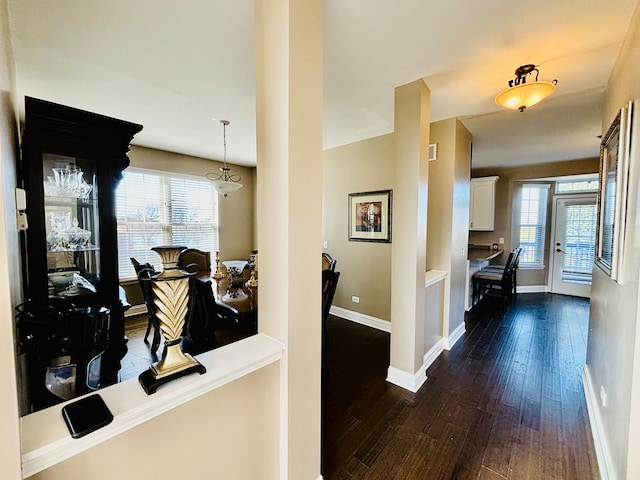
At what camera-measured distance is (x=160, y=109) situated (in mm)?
2971

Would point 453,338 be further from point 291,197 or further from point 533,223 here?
point 533,223

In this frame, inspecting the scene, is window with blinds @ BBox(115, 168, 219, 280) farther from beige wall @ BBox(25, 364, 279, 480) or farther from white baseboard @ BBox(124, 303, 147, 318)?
beige wall @ BBox(25, 364, 279, 480)

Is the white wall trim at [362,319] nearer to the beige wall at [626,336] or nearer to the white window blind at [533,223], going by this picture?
the beige wall at [626,336]

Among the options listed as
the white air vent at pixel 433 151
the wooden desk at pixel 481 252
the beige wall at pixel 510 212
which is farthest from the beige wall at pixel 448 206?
the beige wall at pixel 510 212

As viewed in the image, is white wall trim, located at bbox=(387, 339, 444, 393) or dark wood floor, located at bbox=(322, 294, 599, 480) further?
white wall trim, located at bbox=(387, 339, 444, 393)

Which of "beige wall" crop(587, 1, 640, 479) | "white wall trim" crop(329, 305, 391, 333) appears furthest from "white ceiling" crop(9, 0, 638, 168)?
"white wall trim" crop(329, 305, 391, 333)

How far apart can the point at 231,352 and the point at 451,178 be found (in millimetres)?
3002

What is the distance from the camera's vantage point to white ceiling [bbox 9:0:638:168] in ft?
5.16

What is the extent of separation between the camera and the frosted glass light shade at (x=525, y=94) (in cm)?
198

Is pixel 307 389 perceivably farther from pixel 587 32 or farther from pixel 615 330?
pixel 587 32

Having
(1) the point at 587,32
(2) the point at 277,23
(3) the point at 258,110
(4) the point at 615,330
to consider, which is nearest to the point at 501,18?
(1) the point at 587,32

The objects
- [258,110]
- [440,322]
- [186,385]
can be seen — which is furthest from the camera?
[440,322]

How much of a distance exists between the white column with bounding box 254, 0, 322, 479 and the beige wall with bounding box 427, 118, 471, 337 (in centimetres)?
238

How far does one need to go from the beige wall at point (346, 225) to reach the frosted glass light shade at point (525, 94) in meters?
1.59
